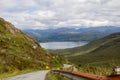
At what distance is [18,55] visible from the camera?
65.6 meters

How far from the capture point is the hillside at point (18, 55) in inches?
2392

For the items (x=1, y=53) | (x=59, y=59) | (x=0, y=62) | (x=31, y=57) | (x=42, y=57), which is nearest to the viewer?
(x=0, y=62)

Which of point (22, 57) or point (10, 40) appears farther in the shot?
point (10, 40)

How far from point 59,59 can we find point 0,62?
30376 millimetres

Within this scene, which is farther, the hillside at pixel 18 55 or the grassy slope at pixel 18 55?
the hillside at pixel 18 55

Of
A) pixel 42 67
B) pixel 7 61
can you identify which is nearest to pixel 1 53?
pixel 7 61

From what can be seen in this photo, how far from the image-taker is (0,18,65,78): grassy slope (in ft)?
199

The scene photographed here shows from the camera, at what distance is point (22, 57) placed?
66.2 m

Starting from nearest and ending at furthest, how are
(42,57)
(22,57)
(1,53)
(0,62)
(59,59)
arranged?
(0,62), (1,53), (22,57), (42,57), (59,59)

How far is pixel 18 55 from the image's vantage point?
215 ft

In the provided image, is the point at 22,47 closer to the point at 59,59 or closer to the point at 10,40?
the point at 10,40

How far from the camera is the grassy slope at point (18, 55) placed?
60.6 meters

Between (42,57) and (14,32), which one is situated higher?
(14,32)

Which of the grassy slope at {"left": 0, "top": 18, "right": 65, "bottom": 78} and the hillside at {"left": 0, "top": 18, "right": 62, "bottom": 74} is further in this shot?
the hillside at {"left": 0, "top": 18, "right": 62, "bottom": 74}
